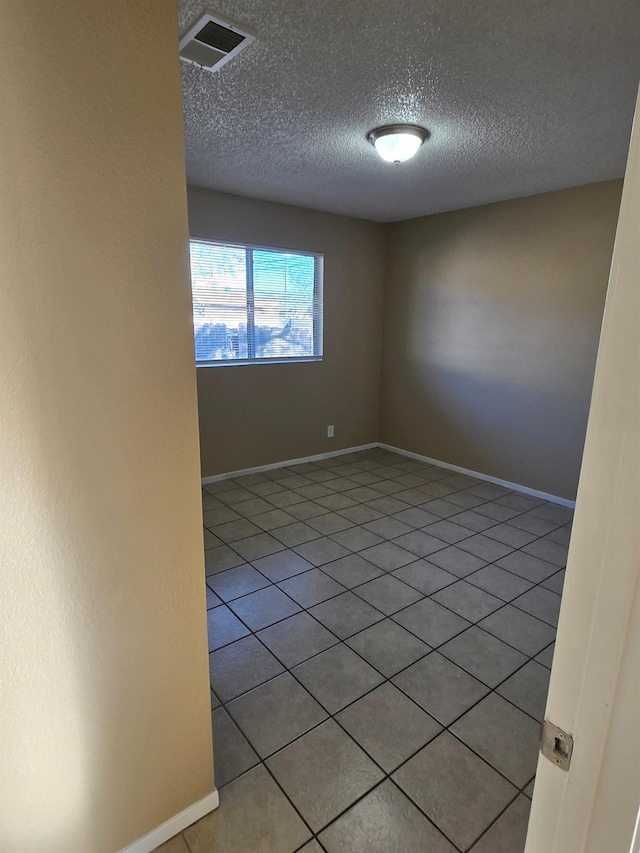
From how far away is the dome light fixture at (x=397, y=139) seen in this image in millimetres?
2391

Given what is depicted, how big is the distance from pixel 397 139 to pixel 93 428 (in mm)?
2276

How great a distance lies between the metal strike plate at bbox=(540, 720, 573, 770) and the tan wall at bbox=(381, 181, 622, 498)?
3522 millimetres

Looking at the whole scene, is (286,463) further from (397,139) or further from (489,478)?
(397,139)

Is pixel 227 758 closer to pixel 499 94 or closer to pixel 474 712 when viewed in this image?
pixel 474 712

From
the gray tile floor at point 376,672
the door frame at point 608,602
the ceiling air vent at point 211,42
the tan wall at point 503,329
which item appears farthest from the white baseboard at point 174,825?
the tan wall at point 503,329

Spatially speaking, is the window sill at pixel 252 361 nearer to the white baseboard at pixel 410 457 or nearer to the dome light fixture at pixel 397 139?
the white baseboard at pixel 410 457

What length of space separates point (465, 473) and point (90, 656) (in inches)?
157

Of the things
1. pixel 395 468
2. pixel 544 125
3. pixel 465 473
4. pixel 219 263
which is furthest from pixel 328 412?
pixel 544 125

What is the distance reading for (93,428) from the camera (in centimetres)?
102

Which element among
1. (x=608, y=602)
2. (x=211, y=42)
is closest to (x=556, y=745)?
(x=608, y=602)

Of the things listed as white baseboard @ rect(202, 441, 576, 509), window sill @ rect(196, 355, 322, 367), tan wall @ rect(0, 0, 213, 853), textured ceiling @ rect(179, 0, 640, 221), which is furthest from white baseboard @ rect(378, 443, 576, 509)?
tan wall @ rect(0, 0, 213, 853)

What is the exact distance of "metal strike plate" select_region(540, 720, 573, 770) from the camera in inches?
21.1

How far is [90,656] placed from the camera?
1.12 meters

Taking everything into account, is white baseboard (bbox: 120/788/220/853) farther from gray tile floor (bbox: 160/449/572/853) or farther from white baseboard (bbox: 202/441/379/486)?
white baseboard (bbox: 202/441/379/486)
